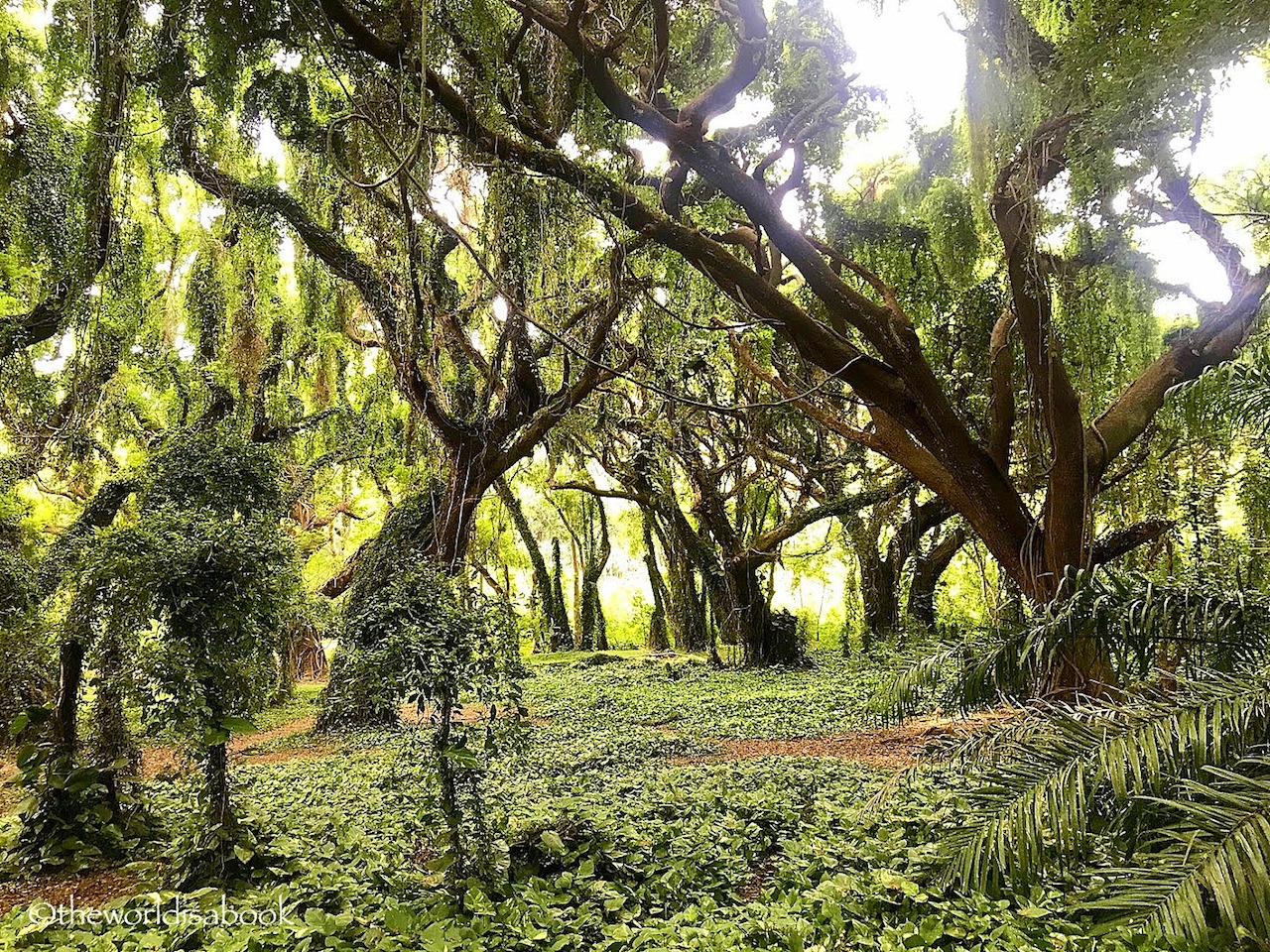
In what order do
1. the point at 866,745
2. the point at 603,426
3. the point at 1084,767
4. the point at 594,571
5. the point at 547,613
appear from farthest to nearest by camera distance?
the point at 547,613 → the point at 594,571 → the point at 603,426 → the point at 866,745 → the point at 1084,767

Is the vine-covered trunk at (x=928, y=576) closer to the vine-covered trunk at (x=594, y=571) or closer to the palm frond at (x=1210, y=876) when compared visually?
the vine-covered trunk at (x=594, y=571)

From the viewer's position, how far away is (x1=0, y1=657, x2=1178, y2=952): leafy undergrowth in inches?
100

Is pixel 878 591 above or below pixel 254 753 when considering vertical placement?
above

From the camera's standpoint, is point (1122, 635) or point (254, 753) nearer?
point (1122, 635)

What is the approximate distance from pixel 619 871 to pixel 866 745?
3.68m

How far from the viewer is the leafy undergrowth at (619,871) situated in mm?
2551

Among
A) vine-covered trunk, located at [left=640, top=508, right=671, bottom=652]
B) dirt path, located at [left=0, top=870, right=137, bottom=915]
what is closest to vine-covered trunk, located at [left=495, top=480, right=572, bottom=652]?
vine-covered trunk, located at [left=640, top=508, right=671, bottom=652]

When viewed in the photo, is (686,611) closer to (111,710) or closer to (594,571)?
(594,571)

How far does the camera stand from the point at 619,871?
3.22 metres

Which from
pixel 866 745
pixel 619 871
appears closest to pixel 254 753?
pixel 619 871

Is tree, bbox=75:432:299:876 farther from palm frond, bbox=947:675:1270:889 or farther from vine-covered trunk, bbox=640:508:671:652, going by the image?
vine-covered trunk, bbox=640:508:671:652

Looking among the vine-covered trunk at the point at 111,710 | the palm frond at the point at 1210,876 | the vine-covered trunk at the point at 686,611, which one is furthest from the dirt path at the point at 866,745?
the vine-covered trunk at the point at 686,611

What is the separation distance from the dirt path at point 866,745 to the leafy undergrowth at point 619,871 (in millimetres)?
360

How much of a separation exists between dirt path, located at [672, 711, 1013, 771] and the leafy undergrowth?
360 millimetres
